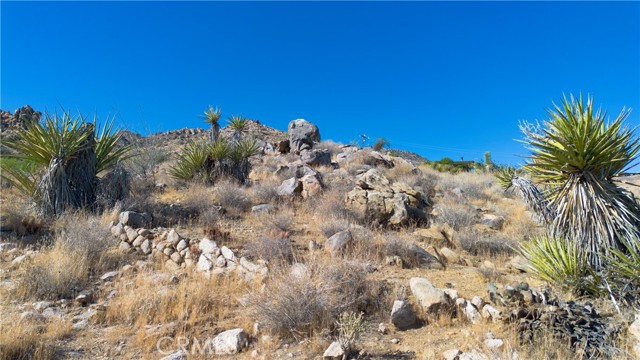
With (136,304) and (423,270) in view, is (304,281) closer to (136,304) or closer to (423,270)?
(136,304)

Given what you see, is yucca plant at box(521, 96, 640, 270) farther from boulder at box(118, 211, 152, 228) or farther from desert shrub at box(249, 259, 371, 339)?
boulder at box(118, 211, 152, 228)

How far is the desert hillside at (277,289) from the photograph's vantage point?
354 cm

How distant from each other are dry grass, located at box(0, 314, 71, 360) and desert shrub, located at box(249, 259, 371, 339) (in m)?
1.93

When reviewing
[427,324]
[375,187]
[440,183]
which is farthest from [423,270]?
[440,183]

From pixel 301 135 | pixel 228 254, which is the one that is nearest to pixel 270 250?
pixel 228 254

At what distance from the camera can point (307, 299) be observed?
12.9 feet

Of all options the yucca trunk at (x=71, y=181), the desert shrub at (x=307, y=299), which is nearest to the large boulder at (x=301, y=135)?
the yucca trunk at (x=71, y=181)

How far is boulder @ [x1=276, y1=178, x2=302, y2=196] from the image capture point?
393 inches

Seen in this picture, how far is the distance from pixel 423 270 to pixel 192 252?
3815 mm

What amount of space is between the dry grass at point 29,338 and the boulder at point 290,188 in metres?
6.56

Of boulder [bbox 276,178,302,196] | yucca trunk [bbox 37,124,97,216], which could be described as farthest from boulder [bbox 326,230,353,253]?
yucca trunk [bbox 37,124,97,216]

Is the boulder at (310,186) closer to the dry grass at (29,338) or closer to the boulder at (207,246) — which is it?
the boulder at (207,246)

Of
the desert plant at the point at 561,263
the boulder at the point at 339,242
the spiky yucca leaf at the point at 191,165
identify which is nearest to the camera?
the desert plant at the point at 561,263

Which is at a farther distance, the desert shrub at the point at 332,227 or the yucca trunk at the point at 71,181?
the yucca trunk at the point at 71,181
